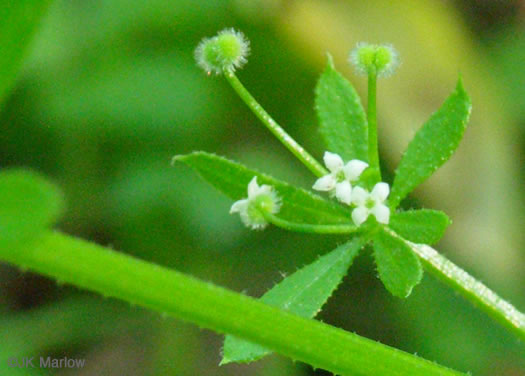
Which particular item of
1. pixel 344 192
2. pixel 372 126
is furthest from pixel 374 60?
pixel 344 192

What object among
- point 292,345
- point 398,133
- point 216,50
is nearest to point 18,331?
point 398,133

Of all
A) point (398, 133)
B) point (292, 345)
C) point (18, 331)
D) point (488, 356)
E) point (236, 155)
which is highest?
point (236, 155)

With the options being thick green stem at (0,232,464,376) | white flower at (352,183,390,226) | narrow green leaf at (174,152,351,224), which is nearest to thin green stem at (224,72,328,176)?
narrow green leaf at (174,152,351,224)

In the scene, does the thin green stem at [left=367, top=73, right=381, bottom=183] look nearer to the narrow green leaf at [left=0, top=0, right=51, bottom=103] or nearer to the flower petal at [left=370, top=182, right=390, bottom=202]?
the flower petal at [left=370, top=182, right=390, bottom=202]

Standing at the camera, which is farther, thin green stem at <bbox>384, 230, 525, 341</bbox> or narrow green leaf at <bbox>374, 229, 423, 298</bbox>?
thin green stem at <bbox>384, 230, 525, 341</bbox>

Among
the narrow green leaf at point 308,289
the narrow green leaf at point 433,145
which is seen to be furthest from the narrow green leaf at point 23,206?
the narrow green leaf at point 433,145

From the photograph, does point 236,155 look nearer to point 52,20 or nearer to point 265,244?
point 265,244

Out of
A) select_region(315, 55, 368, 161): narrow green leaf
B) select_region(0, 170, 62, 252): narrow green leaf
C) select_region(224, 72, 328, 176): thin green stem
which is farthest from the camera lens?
select_region(315, 55, 368, 161): narrow green leaf
